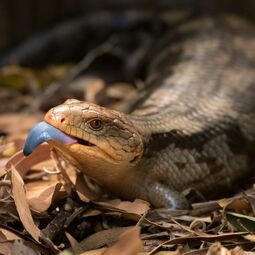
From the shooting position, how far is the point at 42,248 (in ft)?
8.19

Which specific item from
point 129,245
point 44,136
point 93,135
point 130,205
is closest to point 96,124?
point 93,135

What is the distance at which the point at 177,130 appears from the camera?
10.3 ft

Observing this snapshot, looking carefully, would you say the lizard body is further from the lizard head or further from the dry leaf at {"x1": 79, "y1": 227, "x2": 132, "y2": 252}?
the dry leaf at {"x1": 79, "y1": 227, "x2": 132, "y2": 252}

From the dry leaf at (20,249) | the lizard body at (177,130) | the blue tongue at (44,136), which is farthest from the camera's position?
the lizard body at (177,130)

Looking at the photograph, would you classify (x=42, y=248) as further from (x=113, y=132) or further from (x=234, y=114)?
(x=234, y=114)

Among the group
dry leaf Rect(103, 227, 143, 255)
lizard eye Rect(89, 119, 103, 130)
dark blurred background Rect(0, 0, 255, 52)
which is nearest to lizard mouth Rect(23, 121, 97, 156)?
lizard eye Rect(89, 119, 103, 130)

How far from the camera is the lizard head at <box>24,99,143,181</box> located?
2664 millimetres

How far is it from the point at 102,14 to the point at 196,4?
32.8 inches

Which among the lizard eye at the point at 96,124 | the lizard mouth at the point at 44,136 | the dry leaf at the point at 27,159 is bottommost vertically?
the dry leaf at the point at 27,159

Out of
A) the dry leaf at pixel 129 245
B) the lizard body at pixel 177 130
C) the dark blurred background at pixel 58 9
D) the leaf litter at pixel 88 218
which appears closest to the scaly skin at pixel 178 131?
the lizard body at pixel 177 130

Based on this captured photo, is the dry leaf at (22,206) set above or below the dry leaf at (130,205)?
above

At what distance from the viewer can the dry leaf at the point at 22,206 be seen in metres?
2.53

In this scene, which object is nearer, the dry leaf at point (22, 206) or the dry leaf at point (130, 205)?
the dry leaf at point (22, 206)

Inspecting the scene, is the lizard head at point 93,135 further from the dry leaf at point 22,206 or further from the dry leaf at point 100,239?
the dry leaf at point 100,239
